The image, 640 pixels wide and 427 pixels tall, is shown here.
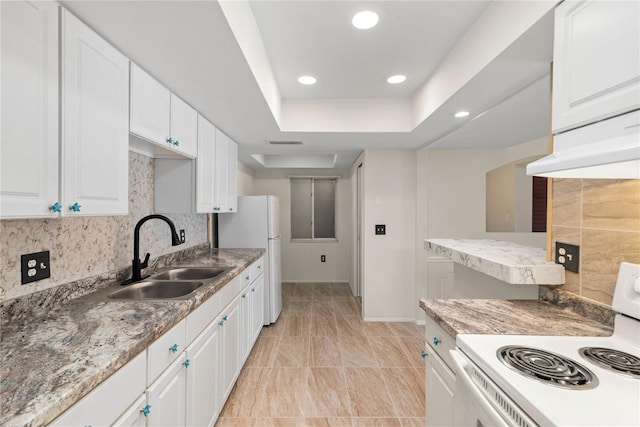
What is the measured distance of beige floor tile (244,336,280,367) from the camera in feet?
8.61

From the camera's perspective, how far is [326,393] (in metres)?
2.20

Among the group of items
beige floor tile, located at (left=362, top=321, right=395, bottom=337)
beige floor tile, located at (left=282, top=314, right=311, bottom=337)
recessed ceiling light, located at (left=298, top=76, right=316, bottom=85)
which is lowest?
beige floor tile, located at (left=362, top=321, right=395, bottom=337)

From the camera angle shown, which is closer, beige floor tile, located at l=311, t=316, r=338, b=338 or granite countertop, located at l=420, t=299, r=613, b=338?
A: granite countertop, located at l=420, t=299, r=613, b=338

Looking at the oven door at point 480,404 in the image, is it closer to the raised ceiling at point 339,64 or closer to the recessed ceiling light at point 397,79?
the raised ceiling at point 339,64

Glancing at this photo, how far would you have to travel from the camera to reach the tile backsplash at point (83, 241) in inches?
45.6

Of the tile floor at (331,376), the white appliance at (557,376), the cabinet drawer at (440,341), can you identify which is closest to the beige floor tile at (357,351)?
the tile floor at (331,376)

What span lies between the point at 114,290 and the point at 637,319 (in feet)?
7.71

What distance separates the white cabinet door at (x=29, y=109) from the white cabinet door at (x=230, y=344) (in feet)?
4.14

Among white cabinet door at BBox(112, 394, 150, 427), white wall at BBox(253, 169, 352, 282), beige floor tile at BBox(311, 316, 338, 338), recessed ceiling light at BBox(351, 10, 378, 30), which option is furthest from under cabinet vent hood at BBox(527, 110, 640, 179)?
white wall at BBox(253, 169, 352, 282)

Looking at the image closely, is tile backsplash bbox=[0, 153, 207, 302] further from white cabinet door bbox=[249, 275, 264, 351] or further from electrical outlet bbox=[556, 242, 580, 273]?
electrical outlet bbox=[556, 242, 580, 273]

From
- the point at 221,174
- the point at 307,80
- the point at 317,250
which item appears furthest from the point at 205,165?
the point at 317,250

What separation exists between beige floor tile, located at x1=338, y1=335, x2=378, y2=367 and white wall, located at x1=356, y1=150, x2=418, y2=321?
1.92ft

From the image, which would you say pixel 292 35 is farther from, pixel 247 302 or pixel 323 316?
pixel 323 316

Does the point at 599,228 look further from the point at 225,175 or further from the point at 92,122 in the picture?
the point at 225,175
